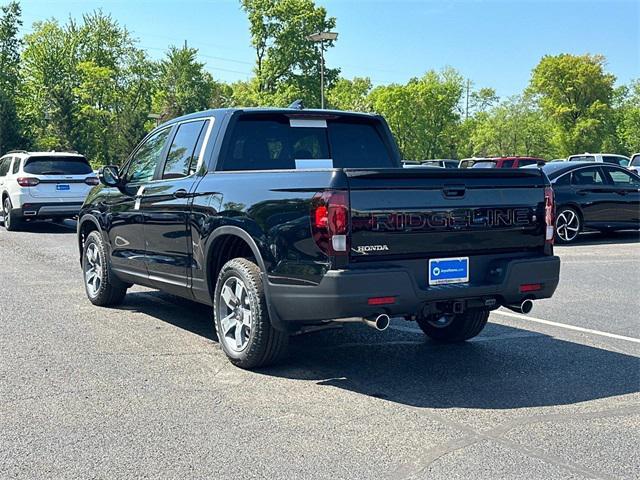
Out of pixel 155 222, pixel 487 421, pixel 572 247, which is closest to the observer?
pixel 487 421

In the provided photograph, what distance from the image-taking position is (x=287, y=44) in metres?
65.5

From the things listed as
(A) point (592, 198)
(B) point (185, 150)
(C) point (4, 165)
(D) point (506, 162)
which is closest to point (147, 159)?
(B) point (185, 150)

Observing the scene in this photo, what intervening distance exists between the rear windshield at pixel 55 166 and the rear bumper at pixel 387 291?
13330 mm

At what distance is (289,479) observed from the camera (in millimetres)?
3414

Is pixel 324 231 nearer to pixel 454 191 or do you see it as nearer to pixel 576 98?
pixel 454 191

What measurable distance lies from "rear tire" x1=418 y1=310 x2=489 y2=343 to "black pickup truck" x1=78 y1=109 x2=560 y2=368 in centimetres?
1

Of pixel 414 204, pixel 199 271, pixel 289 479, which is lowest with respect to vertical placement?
pixel 289 479

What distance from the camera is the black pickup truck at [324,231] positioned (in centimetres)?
451

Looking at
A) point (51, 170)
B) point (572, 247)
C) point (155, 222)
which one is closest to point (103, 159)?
point (51, 170)

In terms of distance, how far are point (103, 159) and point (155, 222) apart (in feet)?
202

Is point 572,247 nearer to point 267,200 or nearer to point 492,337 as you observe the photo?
point 492,337

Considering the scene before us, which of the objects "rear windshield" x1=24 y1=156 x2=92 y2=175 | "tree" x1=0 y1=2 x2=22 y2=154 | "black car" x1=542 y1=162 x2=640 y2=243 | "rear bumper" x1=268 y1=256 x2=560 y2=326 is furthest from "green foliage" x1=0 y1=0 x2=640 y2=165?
"rear bumper" x1=268 y1=256 x2=560 y2=326

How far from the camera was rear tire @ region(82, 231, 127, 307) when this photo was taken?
7430 millimetres

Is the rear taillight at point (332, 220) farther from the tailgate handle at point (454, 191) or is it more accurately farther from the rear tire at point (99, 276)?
the rear tire at point (99, 276)
